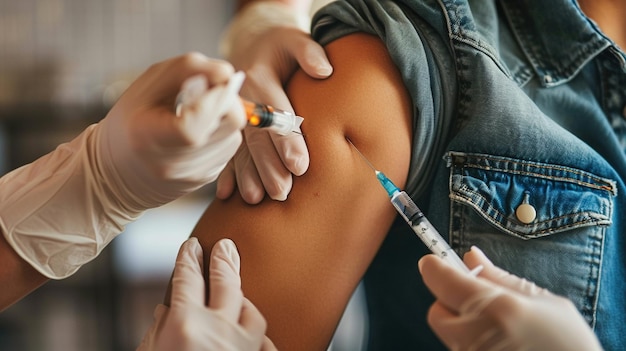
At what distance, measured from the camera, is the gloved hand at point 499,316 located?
806mm

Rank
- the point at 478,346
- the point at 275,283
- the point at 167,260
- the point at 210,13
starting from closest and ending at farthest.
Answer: the point at 478,346 → the point at 275,283 → the point at 167,260 → the point at 210,13

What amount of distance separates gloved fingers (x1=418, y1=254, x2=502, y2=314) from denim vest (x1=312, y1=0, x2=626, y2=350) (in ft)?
0.76

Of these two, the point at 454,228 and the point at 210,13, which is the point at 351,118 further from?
the point at 210,13

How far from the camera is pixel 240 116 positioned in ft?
2.95

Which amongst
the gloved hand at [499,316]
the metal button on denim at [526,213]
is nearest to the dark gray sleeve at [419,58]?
the metal button on denim at [526,213]

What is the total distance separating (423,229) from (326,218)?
160 millimetres

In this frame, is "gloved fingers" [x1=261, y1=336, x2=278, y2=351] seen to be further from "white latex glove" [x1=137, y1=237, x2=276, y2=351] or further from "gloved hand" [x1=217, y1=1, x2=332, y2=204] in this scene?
"gloved hand" [x1=217, y1=1, x2=332, y2=204]

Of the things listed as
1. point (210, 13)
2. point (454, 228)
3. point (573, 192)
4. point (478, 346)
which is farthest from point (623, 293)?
point (210, 13)

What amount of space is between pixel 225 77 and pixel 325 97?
27 cm

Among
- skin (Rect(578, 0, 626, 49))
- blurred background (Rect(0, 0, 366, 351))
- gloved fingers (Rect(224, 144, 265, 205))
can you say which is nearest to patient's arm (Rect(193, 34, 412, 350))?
gloved fingers (Rect(224, 144, 265, 205))

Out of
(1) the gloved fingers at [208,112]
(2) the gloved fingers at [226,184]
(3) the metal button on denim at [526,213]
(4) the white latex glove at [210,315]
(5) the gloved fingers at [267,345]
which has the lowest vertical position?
(5) the gloved fingers at [267,345]

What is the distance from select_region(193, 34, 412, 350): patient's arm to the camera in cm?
107

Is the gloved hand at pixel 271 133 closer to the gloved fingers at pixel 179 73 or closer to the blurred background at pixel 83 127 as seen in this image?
the gloved fingers at pixel 179 73

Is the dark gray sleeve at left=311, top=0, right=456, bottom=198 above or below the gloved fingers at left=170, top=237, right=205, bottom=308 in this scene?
above
